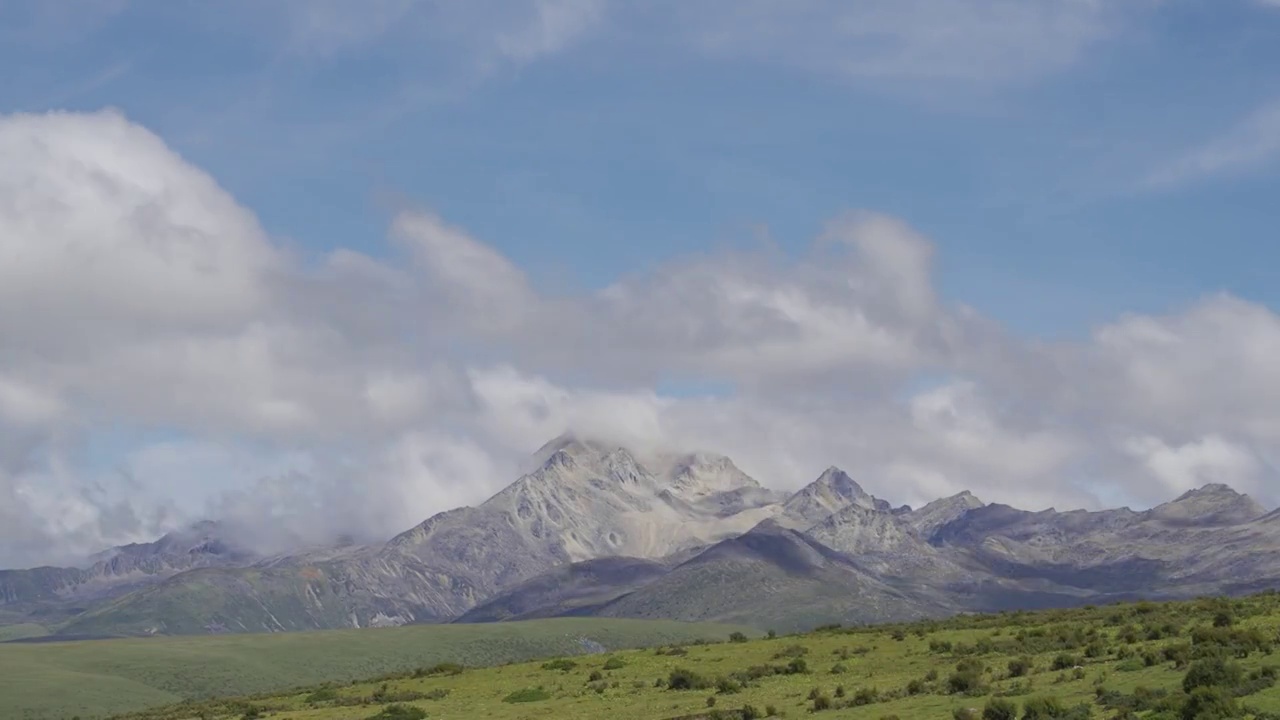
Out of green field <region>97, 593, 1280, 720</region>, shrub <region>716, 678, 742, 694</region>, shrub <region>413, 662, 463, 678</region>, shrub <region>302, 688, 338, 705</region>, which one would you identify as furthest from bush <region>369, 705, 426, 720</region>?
shrub <region>413, 662, 463, 678</region>

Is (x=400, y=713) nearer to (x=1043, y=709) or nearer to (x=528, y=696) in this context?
(x=528, y=696)

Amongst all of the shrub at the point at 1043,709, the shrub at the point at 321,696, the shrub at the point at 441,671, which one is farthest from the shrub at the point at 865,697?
Answer: the shrub at the point at 441,671

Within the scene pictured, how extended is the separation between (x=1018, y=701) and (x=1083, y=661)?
14270 mm

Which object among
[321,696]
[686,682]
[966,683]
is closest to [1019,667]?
[966,683]

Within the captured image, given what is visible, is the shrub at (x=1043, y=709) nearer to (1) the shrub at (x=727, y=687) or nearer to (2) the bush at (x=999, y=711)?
(2) the bush at (x=999, y=711)

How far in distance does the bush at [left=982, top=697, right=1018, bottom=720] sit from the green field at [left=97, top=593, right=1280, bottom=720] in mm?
57

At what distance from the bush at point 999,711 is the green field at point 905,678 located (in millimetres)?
57

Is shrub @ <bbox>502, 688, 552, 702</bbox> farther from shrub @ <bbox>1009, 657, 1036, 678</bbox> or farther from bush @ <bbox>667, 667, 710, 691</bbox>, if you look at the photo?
shrub @ <bbox>1009, 657, 1036, 678</bbox>

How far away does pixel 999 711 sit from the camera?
50.6 metres

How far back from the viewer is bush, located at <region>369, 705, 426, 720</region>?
257ft

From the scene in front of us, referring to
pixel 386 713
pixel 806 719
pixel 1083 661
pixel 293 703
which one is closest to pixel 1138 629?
pixel 1083 661

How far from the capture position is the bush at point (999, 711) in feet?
166

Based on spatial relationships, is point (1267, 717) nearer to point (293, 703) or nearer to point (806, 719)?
point (806, 719)

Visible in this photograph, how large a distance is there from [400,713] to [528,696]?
914cm
